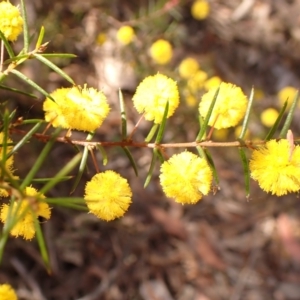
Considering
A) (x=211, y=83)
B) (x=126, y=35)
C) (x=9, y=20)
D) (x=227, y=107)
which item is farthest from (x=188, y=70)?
(x=9, y=20)

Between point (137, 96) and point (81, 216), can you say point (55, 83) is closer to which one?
point (81, 216)

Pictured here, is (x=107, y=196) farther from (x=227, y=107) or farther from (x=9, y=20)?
(x=9, y=20)

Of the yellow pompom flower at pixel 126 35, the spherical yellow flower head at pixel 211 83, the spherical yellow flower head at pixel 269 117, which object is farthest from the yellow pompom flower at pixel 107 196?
the spherical yellow flower head at pixel 269 117

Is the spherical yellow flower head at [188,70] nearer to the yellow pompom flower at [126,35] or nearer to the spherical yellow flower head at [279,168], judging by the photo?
the yellow pompom flower at [126,35]

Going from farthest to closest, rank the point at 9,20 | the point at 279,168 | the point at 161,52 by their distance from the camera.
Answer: the point at 161,52 → the point at 9,20 → the point at 279,168

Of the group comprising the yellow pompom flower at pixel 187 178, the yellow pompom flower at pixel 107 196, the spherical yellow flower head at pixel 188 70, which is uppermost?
the spherical yellow flower head at pixel 188 70

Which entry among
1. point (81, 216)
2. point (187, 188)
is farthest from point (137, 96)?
point (81, 216)
